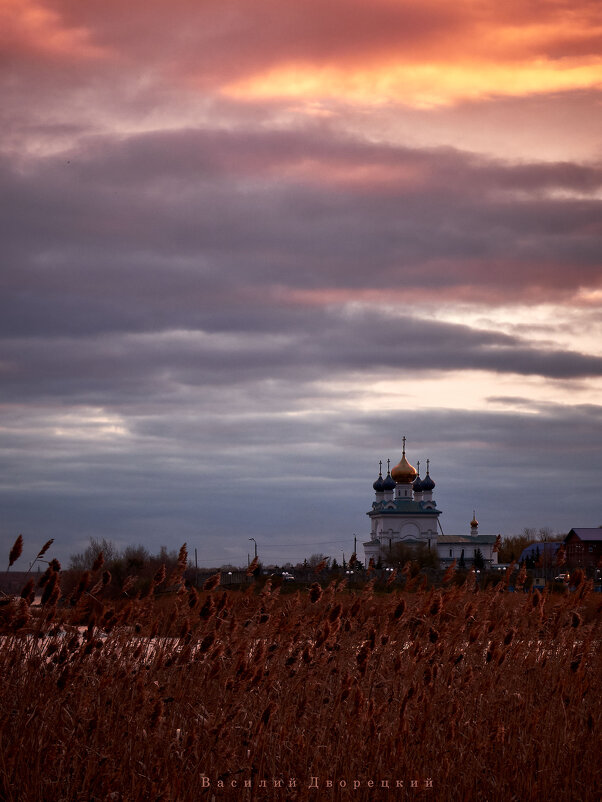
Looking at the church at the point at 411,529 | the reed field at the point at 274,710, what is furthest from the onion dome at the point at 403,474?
the reed field at the point at 274,710

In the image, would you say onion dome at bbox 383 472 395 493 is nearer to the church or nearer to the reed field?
the church

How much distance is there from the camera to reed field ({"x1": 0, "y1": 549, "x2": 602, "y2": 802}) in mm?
5859

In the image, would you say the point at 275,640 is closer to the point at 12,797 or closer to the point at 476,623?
the point at 476,623

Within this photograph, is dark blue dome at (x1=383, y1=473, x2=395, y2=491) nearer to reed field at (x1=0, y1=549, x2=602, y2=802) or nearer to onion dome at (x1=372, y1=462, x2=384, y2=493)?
onion dome at (x1=372, y1=462, x2=384, y2=493)

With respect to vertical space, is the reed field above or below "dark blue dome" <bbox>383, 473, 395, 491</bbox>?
below

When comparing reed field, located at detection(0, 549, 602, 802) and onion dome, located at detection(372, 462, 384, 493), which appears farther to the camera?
onion dome, located at detection(372, 462, 384, 493)

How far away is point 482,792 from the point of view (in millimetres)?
6535

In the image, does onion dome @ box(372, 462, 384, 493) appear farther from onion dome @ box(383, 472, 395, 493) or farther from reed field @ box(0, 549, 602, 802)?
reed field @ box(0, 549, 602, 802)

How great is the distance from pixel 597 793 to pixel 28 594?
3809 mm

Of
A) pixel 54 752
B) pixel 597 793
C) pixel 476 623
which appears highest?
pixel 476 623

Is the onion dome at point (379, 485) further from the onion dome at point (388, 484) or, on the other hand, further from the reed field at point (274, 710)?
the reed field at point (274, 710)

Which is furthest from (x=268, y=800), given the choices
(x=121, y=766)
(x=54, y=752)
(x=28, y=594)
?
(x=28, y=594)

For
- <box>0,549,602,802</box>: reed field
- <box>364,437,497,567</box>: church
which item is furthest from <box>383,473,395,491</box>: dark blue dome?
<box>0,549,602,802</box>: reed field

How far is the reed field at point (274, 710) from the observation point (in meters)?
5.86
